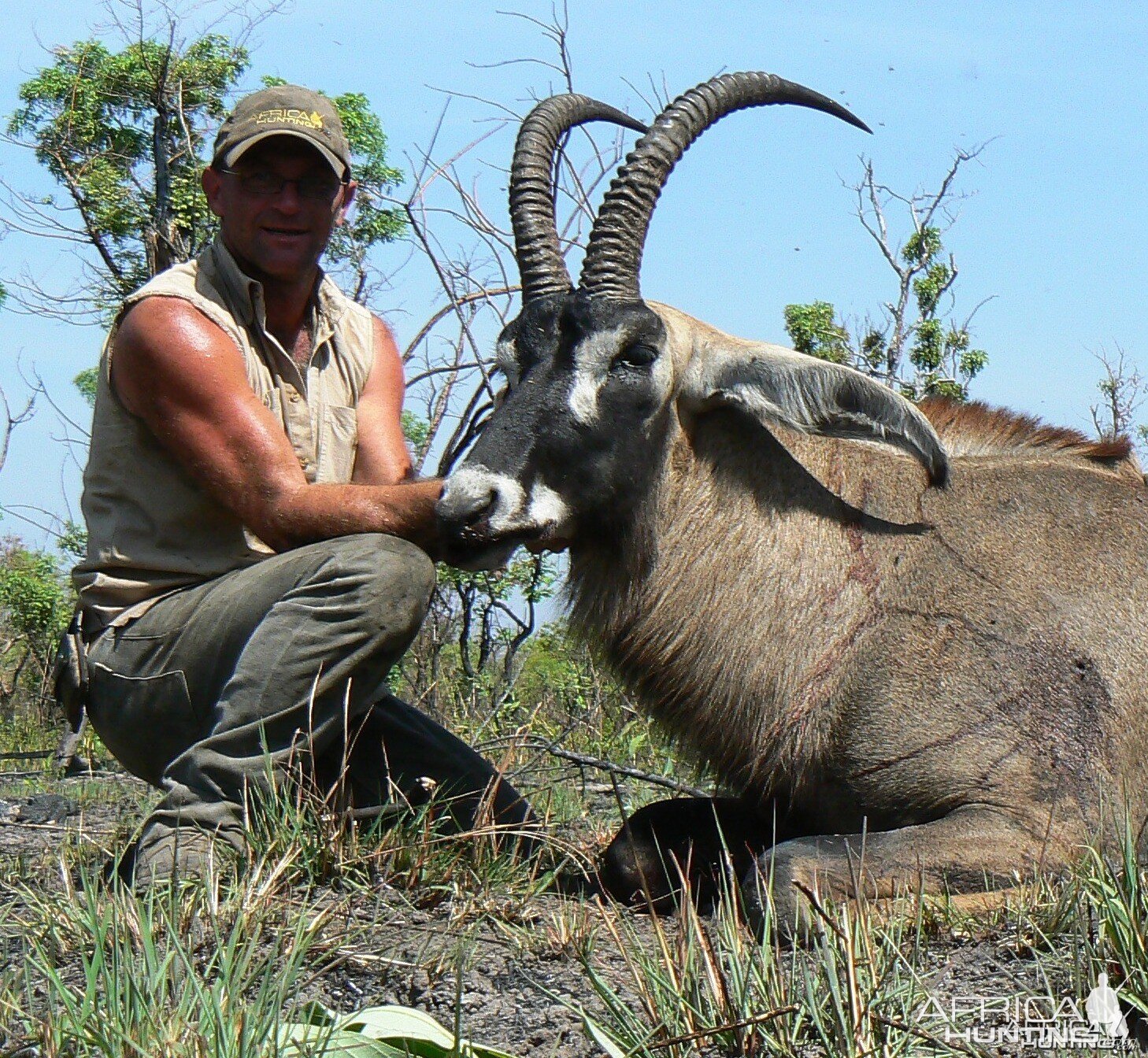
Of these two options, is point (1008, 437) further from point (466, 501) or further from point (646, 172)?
point (466, 501)

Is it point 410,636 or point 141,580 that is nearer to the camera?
point 410,636

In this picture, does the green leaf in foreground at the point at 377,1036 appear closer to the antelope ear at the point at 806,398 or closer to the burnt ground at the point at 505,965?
the burnt ground at the point at 505,965

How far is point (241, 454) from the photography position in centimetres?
462

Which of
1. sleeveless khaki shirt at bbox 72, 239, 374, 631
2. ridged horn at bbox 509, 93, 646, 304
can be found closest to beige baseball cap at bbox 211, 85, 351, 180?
sleeveless khaki shirt at bbox 72, 239, 374, 631

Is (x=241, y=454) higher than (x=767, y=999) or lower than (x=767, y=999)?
higher

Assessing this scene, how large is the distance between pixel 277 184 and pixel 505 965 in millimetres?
3005

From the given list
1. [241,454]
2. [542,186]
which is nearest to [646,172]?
[542,186]

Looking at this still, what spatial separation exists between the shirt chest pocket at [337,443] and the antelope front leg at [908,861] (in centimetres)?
214

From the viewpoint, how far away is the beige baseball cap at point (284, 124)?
16.6 ft

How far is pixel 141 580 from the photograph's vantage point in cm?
500

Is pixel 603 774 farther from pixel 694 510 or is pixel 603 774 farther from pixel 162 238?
pixel 162 238

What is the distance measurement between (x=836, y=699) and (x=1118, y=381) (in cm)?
1263

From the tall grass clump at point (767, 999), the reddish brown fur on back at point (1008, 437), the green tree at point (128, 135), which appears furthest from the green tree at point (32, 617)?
the tall grass clump at point (767, 999)

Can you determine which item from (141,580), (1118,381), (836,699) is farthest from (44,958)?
(1118,381)
